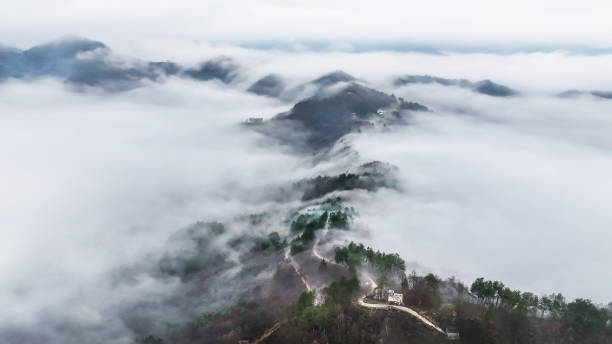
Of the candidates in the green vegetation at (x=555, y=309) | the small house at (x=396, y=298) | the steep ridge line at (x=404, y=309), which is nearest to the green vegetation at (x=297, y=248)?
the steep ridge line at (x=404, y=309)

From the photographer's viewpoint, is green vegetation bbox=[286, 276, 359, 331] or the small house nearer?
green vegetation bbox=[286, 276, 359, 331]

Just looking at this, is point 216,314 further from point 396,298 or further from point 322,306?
point 396,298

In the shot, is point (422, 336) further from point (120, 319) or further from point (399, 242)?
point (120, 319)

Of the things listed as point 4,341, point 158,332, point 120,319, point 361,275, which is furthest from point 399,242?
point 4,341

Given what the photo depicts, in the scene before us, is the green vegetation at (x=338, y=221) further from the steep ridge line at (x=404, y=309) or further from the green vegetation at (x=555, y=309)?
the green vegetation at (x=555, y=309)

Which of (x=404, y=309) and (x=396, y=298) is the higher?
(x=396, y=298)

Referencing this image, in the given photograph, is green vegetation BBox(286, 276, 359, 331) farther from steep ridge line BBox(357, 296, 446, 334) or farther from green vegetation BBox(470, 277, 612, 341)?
green vegetation BBox(470, 277, 612, 341)

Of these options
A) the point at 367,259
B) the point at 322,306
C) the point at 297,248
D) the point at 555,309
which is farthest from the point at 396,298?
the point at 297,248

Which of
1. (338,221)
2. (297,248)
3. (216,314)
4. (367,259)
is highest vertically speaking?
(338,221)

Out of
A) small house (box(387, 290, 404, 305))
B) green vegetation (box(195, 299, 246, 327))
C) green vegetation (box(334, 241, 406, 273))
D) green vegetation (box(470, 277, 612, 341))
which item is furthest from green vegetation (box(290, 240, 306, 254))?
green vegetation (box(470, 277, 612, 341))
